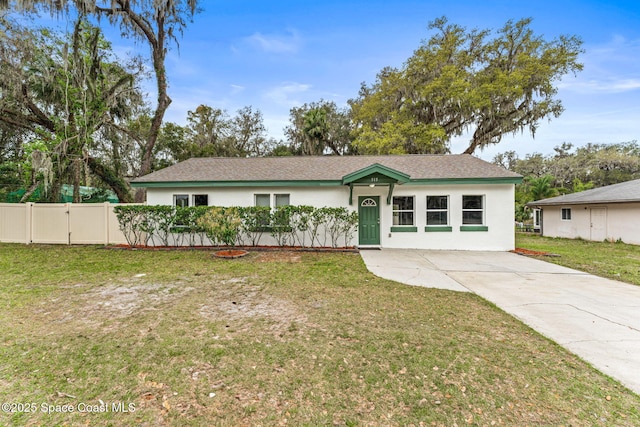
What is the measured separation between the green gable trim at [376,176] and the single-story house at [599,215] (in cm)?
1223

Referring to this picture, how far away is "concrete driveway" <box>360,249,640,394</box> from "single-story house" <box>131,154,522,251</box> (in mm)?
1200

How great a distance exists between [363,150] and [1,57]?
69.5 feet

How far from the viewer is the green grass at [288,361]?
219 cm

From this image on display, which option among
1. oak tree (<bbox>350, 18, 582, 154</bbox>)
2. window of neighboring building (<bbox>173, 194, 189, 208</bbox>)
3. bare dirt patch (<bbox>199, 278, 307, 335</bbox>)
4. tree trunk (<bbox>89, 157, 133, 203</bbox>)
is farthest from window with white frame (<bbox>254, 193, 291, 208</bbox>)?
oak tree (<bbox>350, 18, 582, 154</bbox>)

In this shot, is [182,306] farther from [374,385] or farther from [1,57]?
[1,57]

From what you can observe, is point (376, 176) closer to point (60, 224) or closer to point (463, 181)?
point (463, 181)

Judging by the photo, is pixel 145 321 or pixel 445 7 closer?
pixel 145 321

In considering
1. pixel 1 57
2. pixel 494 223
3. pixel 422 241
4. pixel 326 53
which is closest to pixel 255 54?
pixel 326 53

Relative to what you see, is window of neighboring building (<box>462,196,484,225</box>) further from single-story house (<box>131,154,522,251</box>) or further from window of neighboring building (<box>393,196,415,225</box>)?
window of neighboring building (<box>393,196,415,225</box>)

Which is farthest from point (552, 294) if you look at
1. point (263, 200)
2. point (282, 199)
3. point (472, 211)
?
point (263, 200)

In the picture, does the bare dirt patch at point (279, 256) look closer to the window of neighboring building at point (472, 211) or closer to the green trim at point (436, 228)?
the green trim at point (436, 228)

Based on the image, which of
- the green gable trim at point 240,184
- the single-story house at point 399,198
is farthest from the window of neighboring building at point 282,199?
the green gable trim at point 240,184

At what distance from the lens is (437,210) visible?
1065cm

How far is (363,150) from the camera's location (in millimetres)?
23938
